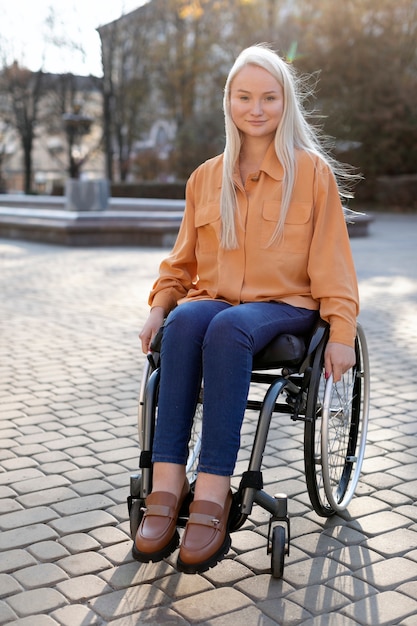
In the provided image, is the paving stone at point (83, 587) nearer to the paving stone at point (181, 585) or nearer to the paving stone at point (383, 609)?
the paving stone at point (181, 585)

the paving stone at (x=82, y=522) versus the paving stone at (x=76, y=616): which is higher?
the paving stone at (x=76, y=616)

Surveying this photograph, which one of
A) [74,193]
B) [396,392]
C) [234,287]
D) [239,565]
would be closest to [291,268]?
[234,287]

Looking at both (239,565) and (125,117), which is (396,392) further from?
(125,117)

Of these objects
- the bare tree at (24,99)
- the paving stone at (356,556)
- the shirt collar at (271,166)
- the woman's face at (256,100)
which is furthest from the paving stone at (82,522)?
the bare tree at (24,99)

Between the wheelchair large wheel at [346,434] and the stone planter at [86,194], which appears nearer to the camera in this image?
the wheelchair large wheel at [346,434]

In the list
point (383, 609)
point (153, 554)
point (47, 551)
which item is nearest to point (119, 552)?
point (47, 551)

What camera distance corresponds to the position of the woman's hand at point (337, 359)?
286cm

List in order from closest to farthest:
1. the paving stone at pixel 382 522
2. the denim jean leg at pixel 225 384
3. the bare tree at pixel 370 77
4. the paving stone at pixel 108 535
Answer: the denim jean leg at pixel 225 384 → the paving stone at pixel 108 535 → the paving stone at pixel 382 522 → the bare tree at pixel 370 77

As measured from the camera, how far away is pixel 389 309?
26.9ft

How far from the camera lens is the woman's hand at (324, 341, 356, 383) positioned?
286cm

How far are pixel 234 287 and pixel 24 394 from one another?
94.1 inches

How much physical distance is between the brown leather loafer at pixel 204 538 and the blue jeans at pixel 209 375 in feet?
0.38

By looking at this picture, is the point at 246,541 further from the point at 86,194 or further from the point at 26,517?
the point at 86,194

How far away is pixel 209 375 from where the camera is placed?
2.65m
